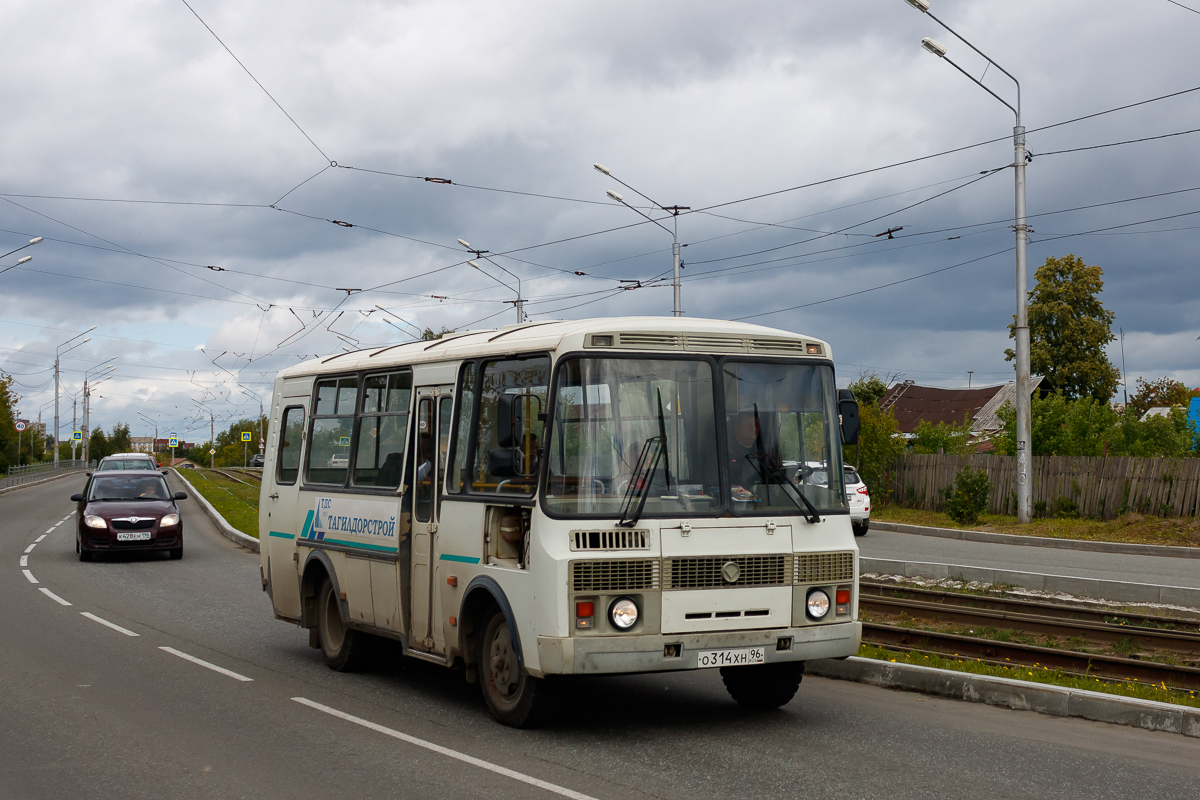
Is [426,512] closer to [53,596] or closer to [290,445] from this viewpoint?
[290,445]

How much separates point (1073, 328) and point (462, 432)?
54074mm

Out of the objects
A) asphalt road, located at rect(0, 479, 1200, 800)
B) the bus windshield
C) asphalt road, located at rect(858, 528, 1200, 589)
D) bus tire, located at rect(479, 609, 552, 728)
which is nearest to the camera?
asphalt road, located at rect(0, 479, 1200, 800)

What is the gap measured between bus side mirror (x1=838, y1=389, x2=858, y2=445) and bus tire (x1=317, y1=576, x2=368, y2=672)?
4808mm

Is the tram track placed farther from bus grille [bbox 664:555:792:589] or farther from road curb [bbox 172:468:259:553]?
road curb [bbox 172:468:259:553]

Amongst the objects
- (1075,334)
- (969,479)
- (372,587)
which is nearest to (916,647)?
(372,587)

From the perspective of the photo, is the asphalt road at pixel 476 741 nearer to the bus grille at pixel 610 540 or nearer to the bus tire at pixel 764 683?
the bus tire at pixel 764 683

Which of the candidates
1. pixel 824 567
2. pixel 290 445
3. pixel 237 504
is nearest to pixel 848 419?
pixel 824 567

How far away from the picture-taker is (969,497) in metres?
29.4

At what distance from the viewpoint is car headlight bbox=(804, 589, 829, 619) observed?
782 cm

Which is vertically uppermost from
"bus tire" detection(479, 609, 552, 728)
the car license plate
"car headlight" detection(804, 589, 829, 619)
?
"car headlight" detection(804, 589, 829, 619)

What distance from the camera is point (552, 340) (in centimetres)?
774

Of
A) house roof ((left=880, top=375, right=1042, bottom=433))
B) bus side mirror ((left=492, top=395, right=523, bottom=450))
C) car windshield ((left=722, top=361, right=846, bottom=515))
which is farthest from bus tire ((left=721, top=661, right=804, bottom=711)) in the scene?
house roof ((left=880, top=375, right=1042, bottom=433))

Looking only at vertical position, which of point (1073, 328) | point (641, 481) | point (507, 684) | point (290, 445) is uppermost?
point (1073, 328)

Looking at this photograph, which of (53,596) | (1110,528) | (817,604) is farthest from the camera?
(1110,528)
